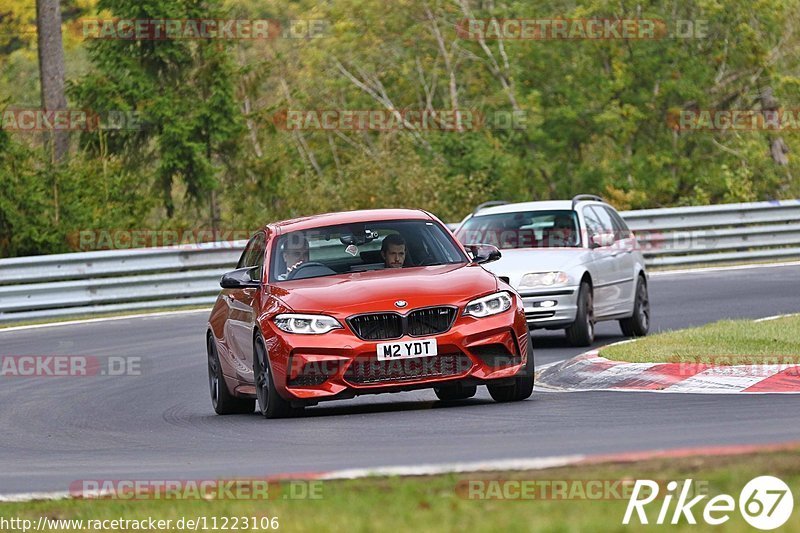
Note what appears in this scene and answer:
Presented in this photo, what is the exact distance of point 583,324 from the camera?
1753 centimetres

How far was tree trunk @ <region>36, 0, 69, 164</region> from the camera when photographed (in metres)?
34.1

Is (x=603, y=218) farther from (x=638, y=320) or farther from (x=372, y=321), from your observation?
(x=372, y=321)

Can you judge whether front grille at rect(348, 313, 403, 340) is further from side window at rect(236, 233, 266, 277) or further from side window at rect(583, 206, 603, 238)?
side window at rect(583, 206, 603, 238)

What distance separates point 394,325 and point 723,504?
18.1ft

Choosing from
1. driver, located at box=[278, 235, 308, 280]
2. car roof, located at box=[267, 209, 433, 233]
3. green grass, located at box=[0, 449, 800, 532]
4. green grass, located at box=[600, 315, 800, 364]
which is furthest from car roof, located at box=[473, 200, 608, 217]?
green grass, located at box=[0, 449, 800, 532]

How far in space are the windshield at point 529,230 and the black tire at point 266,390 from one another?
6.66m

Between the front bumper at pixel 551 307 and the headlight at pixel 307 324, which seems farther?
the front bumper at pixel 551 307

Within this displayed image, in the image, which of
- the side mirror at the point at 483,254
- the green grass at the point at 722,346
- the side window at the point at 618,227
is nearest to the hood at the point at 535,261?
the side window at the point at 618,227

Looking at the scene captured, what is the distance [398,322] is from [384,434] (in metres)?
1.37

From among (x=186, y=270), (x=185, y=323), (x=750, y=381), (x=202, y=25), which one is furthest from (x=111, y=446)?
(x=202, y=25)

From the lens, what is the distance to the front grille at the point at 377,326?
38.1 ft

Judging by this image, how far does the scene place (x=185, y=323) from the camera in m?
23.2

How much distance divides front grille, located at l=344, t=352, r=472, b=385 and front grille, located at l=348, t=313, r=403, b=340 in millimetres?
182

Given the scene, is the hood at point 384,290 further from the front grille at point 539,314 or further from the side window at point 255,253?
the front grille at point 539,314
